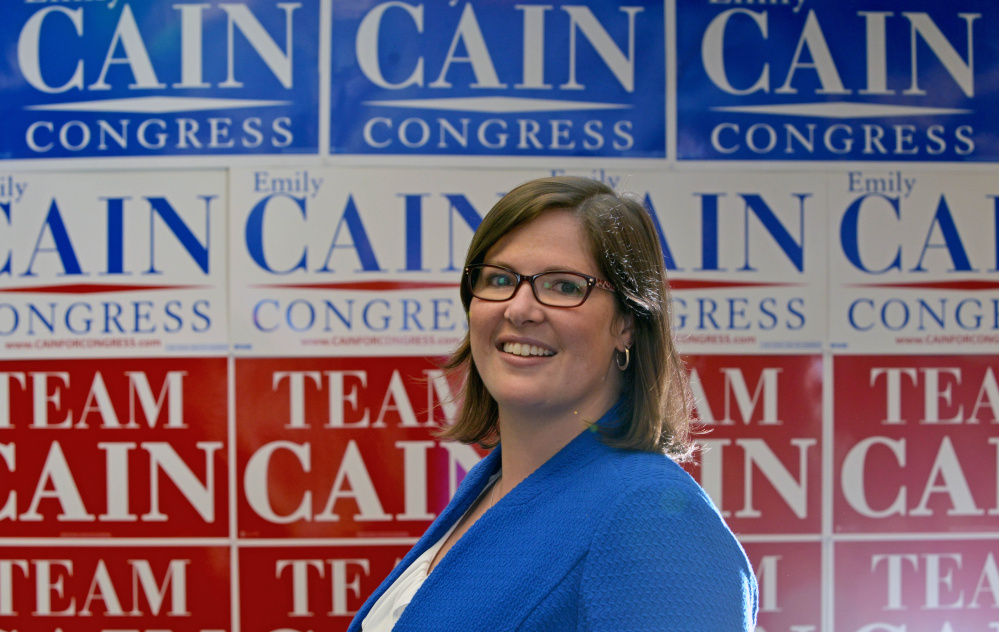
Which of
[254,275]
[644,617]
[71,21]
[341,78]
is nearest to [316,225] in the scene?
[254,275]

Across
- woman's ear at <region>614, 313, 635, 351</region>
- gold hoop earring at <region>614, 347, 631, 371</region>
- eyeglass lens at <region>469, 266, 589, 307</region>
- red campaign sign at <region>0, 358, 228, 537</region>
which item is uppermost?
eyeglass lens at <region>469, 266, 589, 307</region>

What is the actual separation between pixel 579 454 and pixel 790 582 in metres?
1.66

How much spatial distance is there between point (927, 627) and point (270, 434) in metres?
2.19

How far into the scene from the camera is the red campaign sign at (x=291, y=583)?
2242 millimetres

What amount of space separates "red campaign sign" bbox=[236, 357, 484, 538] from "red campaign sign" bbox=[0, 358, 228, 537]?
0.42 feet

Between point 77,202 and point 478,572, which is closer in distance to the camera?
point 478,572

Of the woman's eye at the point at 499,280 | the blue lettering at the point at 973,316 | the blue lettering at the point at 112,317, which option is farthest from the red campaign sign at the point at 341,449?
the blue lettering at the point at 973,316

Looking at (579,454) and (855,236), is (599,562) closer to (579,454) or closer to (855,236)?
(579,454)

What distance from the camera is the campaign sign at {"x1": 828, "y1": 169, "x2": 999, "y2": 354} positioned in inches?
89.4

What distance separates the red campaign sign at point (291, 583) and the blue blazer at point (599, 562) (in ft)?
4.64

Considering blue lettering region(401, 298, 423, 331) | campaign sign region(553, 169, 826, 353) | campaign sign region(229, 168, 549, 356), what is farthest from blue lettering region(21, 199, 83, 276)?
campaign sign region(553, 169, 826, 353)

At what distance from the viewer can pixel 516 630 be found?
823 mm

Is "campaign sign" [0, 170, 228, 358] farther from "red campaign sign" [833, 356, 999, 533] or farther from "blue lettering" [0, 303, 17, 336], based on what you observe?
"red campaign sign" [833, 356, 999, 533]

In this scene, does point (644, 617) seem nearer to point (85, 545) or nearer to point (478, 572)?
point (478, 572)
